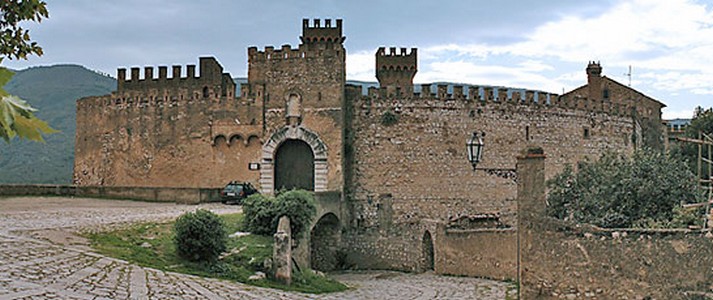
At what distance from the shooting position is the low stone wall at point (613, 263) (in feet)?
A: 44.9

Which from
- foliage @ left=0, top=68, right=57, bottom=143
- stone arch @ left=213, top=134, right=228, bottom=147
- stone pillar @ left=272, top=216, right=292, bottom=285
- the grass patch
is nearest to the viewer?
foliage @ left=0, top=68, right=57, bottom=143

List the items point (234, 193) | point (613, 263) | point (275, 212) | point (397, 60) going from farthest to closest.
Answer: point (397, 60)
point (234, 193)
point (275, 212)
point (613, 263)

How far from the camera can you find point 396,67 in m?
38.7

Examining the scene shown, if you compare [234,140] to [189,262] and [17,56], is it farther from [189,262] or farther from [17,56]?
[17,56]

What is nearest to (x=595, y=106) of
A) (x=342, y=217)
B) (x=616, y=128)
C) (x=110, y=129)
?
(x=616, y=128)

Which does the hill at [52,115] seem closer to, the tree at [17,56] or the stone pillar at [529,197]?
the stone pillar at [529,197]

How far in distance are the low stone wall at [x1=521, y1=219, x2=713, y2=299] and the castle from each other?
14.9 metres

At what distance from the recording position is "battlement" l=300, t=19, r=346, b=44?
115ft

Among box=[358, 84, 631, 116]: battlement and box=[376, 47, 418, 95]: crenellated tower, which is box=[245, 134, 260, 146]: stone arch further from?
box=[376, 47, 418, 95]: crenellated tower

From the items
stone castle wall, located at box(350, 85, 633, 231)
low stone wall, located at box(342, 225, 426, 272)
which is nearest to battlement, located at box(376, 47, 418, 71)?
stone castle wall, located at box(350, 85, 633, 231)

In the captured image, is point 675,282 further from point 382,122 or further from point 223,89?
point 223,89

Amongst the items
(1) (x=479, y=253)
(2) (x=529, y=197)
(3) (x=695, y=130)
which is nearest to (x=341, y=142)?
(1) (x=479, y=253)

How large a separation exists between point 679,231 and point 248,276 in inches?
371

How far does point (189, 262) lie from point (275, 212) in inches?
215
